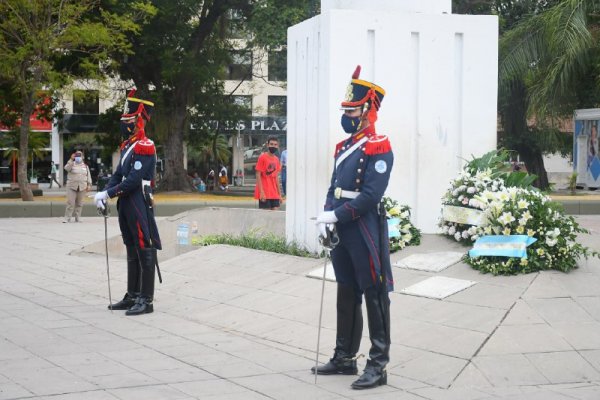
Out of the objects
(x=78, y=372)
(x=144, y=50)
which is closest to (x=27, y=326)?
(x=78, y=372)

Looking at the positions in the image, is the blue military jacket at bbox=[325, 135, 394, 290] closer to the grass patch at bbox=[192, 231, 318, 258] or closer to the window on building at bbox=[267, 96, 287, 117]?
the grass patch at bbox=[192, 231, 318, 258]

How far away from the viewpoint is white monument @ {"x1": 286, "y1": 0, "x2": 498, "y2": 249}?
37.9 ft

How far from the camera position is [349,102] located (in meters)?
7.07

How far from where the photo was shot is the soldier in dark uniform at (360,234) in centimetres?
683

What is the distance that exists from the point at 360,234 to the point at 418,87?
5.08 metres

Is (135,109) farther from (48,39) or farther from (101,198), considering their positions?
(48,39)

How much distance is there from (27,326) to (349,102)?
408cm

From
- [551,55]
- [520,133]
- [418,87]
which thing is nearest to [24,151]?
[551,55]

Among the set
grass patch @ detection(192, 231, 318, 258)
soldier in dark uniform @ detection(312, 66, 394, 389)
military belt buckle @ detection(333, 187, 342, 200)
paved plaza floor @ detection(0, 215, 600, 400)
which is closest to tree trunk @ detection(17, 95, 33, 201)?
grass patch @ detection(192, 231, 318, 258)

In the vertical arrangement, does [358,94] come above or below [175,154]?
above

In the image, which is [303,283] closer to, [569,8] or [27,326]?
[27,326]

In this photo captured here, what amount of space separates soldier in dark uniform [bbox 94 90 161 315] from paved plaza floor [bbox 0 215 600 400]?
38cm

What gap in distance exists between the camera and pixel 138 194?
389 inches

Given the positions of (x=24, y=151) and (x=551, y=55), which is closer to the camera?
(x=551, y=55)
